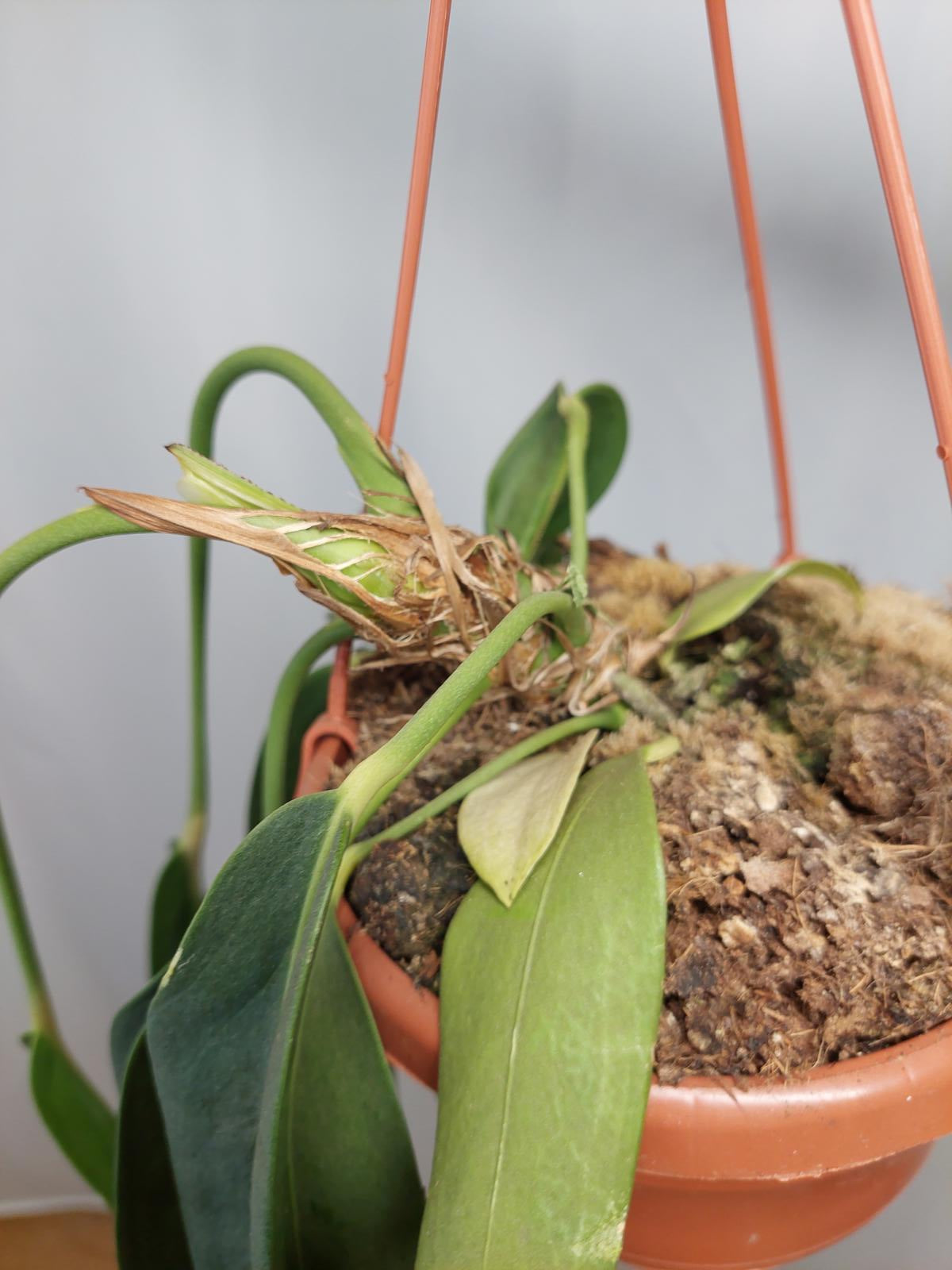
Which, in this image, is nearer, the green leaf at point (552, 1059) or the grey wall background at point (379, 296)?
the green leaf at point (552, 1059)

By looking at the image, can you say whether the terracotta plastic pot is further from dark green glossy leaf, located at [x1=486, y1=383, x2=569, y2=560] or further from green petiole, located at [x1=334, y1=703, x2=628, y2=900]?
dark green glossy leaf, located at [x1=486, y1=383, x2=569, y2=560]

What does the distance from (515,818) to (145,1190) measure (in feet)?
0.93

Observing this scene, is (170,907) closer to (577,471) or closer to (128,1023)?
(128,1023)

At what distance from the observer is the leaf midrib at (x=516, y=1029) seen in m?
0.33

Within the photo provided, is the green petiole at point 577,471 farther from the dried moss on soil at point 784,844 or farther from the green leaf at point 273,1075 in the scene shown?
the green leaf at point 273,1075

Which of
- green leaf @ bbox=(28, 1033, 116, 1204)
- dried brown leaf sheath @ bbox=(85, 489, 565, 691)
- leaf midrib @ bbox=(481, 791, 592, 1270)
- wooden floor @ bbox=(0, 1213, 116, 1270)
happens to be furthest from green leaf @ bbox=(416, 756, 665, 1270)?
wooden floor @ bbox=(0, 1213, 116, 1270)

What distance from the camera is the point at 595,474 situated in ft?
2.23

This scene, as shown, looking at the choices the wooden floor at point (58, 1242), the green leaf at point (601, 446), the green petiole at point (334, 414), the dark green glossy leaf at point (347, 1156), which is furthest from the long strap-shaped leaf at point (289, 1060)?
the wooden floor at point (58, 1242)

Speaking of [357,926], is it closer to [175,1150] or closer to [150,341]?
[175,1150]

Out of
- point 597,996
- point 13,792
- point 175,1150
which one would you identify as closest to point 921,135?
point 597,996

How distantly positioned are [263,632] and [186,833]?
0.35m

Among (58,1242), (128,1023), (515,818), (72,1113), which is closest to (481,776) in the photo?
(515,818)

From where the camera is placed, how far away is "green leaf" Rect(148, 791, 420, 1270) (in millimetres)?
322

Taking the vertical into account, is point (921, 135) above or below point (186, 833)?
above
